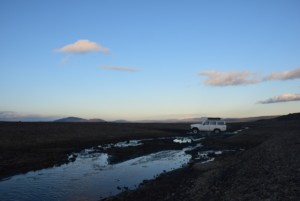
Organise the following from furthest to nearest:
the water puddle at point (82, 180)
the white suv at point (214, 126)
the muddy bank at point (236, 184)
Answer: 1. the white suv at point (214, 126)
2. the water puddle at point (82, 180)
3. the muddy bank at point (236, 184)

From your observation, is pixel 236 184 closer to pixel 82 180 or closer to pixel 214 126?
pixel 82 180

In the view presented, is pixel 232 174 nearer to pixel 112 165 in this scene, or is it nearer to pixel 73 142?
pixel 112 165

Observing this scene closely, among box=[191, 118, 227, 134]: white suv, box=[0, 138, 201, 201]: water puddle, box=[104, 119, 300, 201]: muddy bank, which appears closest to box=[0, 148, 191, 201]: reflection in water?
box=[0, 138, 201, 201]: water puddle

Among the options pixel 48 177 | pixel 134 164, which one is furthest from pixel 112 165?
pixel 48 177

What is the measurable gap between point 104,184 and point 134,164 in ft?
28.1

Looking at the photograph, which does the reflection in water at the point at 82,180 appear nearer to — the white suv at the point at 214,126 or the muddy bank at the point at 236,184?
the muddy bank at the point at 236,184

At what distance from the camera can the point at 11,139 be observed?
4228 cm

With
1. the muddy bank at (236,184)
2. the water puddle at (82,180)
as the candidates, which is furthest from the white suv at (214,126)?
the muddy bank at (236,184)

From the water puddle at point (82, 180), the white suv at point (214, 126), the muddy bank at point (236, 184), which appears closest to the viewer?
the muddy bank at point (236, 184)

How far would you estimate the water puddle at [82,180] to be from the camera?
18.8 m

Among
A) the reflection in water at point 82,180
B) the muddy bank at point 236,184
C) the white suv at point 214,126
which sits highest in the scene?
the white suv at point 214,126

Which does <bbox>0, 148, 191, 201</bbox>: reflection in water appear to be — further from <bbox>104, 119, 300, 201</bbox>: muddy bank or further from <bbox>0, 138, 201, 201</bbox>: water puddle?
<bbox>104, 119, 300, 201</bbox>: muddy bank

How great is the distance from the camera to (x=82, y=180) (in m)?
22.7

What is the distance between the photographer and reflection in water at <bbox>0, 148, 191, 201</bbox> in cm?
1877
